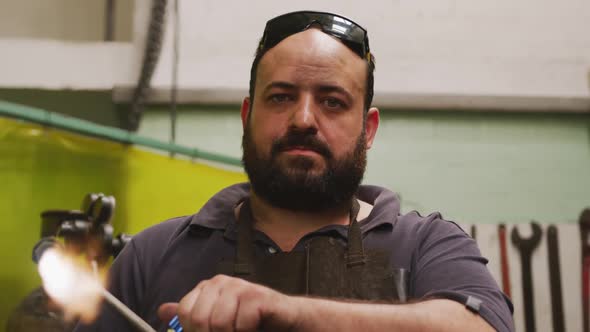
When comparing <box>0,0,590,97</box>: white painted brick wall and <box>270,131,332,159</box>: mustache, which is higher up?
<box>0,0,590,97</box>: white painted brick wall

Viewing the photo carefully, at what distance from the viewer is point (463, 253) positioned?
93cm

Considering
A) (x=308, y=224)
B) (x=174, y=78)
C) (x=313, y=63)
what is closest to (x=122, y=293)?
(x=308, y=224)

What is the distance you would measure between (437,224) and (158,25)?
1.45 metres

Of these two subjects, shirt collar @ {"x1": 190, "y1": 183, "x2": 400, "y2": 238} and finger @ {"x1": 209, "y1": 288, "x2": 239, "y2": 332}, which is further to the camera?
shirt collar @ {"x1": 190, "y1": 183, "x2": 400, "y2": 238}

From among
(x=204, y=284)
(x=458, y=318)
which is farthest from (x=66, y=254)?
(x=458, y=318)

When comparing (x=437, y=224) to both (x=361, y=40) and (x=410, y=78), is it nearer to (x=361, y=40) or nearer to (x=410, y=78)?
(x=361, y=40)

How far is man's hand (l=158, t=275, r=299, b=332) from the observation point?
0.63m

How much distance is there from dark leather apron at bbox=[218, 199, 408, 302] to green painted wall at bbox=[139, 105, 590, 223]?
45.8 inches

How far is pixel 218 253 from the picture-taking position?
1.00 meters

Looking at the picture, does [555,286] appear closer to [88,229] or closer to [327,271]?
[327,271]

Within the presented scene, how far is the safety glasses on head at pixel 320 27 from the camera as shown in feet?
3.53

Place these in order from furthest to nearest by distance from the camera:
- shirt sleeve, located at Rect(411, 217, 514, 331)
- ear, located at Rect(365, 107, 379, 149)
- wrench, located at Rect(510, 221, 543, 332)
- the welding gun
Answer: wrench, located at Rect(510, 221, 543, 332) → the welding gun → ear, located at Rect(365, 107, 379, 149) → shirt sleeve, located at Rect(411, 217, 514, 331)

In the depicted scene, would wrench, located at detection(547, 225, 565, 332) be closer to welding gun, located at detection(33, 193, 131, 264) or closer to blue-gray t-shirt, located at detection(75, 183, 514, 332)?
blue-gray t-shirt, located at detection(75, 183, 514, 332)

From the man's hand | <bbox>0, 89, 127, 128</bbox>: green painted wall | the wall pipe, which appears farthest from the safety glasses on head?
<bbox>0, 89, 127, 128</bbox>: green painted wall
